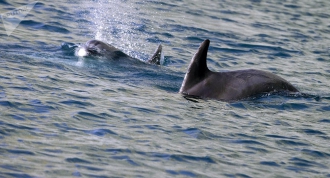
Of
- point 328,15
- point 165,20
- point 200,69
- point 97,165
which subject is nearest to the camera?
point 97,165

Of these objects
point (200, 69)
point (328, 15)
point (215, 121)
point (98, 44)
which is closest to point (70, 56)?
point (98, 44)

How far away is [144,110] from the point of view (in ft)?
36.5

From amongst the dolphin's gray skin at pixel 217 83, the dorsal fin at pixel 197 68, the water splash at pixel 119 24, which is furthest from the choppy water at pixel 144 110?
the dorsal fin at pixel 197 68

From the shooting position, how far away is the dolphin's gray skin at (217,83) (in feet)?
39.3

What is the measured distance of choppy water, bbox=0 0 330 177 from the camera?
28.7 feet

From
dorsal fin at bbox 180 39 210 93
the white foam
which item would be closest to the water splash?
the white foam

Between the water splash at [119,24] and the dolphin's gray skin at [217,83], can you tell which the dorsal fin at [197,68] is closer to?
the dolphin's gray skin at [217,83]

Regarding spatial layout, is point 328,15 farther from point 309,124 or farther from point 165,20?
point 309,124

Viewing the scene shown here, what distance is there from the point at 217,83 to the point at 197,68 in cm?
44

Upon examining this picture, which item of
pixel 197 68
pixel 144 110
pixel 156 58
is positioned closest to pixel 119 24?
pixel 156 58

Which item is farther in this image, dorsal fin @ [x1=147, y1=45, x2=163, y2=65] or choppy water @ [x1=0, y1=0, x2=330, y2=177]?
dorsal fin @ [x1=147, y1=45, x2=163, y2=65]

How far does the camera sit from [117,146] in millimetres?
9172

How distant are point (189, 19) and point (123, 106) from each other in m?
10.7

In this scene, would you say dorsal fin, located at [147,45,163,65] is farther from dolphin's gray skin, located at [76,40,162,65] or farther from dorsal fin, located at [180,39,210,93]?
dorsal fin, located at [180,39,210,93]
